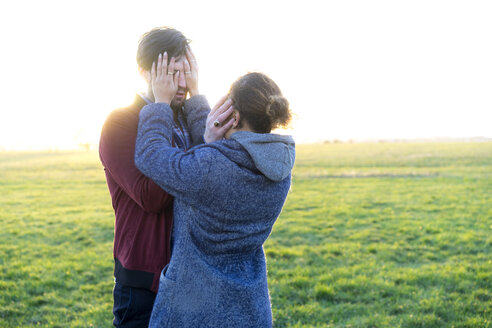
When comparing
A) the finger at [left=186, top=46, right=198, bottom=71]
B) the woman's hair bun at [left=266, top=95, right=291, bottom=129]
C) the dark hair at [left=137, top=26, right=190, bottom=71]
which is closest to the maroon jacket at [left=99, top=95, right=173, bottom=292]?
the dark hair at [left=137, top=26, right=190, bottom=71]

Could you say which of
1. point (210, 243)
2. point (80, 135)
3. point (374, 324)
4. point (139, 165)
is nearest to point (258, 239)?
point (210, 243)

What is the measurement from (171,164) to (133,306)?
2.85 ft

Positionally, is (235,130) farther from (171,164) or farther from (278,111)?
(171,164)

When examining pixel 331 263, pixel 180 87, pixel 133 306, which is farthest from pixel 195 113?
pixel 331 263

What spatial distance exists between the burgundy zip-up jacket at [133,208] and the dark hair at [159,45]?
0.74 ft

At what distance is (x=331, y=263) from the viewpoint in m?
6.85

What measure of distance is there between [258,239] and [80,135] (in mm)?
101593

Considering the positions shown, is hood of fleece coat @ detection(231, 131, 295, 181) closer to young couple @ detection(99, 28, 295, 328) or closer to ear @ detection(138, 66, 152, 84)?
young couple @ detection(99, 28, 295, 328)

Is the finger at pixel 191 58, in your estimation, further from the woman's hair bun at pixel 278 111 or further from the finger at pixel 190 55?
the woman's hair bun at pixel 278 111

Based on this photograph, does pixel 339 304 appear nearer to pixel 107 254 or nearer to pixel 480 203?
pixel 107 254

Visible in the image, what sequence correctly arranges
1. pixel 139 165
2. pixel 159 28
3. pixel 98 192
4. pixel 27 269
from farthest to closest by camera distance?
pixel 98 192 < pixel 27 269 < pixel 159 28 < pixel 139 165

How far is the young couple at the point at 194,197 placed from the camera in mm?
1601

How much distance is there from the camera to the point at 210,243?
1694 millimetres

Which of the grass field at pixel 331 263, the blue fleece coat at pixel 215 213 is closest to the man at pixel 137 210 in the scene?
the blue fleece coat at pixel 215 213
